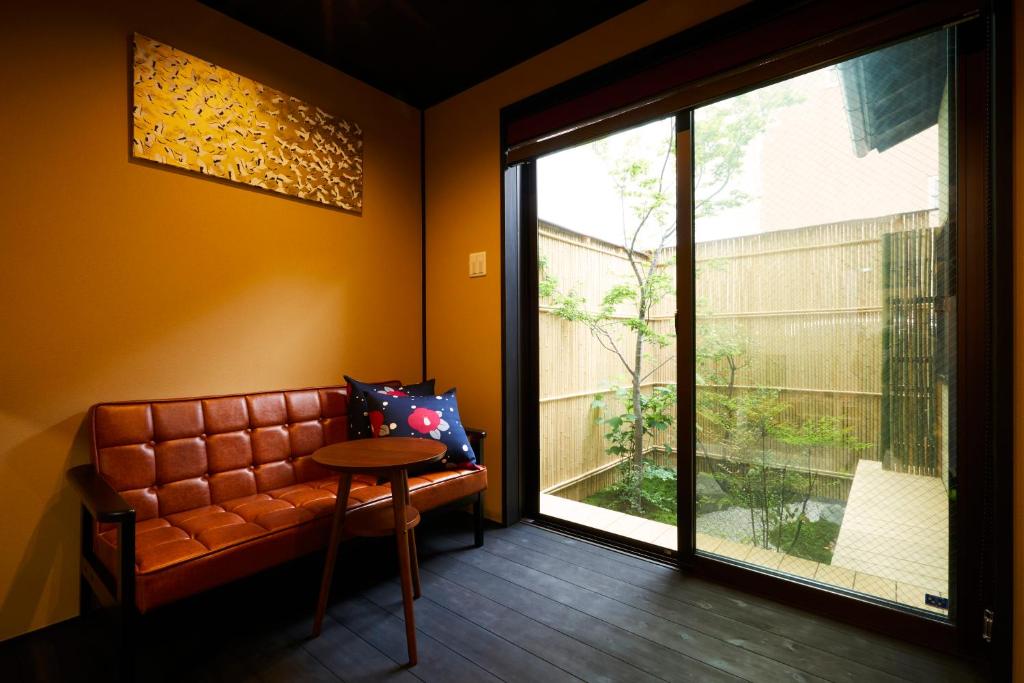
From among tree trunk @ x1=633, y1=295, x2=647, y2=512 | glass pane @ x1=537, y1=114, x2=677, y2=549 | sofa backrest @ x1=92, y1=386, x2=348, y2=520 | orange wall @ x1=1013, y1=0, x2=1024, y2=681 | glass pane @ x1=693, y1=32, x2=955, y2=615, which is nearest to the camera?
orange wall @ x1=1013, y1=0, x2=1024, y2=681

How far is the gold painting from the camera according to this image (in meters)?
1.96

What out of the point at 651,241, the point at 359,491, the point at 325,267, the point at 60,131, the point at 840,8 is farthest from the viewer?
the point at 651,241

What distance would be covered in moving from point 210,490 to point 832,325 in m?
2.55

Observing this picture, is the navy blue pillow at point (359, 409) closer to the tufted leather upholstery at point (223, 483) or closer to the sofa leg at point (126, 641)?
the tufted leather upholstery at point (223, 483)

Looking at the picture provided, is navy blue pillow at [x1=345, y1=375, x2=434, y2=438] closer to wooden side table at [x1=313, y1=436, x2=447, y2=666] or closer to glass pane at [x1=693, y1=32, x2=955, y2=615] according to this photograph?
wooden side table at [x1=313, y1=436, x2=447, y2=666]

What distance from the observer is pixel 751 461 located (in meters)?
2.01

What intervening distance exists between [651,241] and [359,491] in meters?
2.16

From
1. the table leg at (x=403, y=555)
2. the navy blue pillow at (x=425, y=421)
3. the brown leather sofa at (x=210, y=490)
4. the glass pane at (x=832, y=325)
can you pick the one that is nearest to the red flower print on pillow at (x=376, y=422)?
the navy blue pillow at (x=425, y=421)

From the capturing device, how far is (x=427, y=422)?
2.25m

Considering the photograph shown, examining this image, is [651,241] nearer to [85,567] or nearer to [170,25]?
[170,25]

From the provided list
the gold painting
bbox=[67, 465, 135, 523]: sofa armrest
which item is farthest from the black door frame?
bbox=[67, 465, 135, 523]: sofa armrest

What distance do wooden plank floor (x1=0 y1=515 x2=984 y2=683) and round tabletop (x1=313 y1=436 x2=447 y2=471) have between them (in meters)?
0.42

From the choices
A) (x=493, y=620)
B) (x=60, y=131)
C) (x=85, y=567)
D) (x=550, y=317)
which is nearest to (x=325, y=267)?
(x=60, y=131)

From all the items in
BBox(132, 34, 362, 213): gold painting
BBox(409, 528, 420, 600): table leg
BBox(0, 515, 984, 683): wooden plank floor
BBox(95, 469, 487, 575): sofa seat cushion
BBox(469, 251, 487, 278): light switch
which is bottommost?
BBox(0, 515, 984, 683): wooden plank floor
